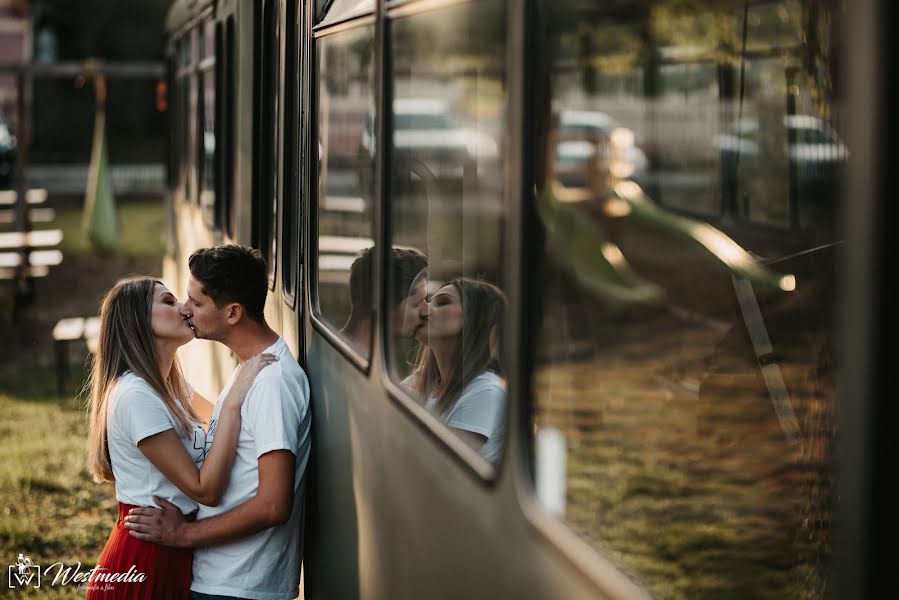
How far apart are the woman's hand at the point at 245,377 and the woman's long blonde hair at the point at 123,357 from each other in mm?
272

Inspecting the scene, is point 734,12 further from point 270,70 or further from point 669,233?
point 270,70

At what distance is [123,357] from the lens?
3365 millimetres

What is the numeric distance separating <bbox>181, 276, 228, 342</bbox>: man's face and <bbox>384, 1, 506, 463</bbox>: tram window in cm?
91

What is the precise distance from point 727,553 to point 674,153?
0.61 meters

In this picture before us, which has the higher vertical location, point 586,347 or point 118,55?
point 118,55

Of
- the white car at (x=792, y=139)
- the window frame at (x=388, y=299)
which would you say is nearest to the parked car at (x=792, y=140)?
the white car at (x=792, y=139)

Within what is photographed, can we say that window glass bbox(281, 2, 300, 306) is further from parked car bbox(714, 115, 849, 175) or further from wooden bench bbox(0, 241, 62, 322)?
wooden bench bbox(0, 241, 62, 322)

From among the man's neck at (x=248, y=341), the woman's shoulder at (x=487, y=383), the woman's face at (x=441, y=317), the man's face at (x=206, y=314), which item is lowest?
the man's neck at (x=248, y=341)

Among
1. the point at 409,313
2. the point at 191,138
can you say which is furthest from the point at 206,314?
the point at 191,138

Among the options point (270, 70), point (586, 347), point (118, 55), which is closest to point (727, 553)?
point (586, 347)

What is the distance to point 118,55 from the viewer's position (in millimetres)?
31609

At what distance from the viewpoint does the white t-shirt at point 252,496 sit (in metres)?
3.06

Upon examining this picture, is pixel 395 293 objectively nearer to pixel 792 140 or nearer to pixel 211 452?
pixel 211 452

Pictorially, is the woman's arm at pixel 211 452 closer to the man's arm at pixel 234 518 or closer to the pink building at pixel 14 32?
the man's arm at pixel 234 518
